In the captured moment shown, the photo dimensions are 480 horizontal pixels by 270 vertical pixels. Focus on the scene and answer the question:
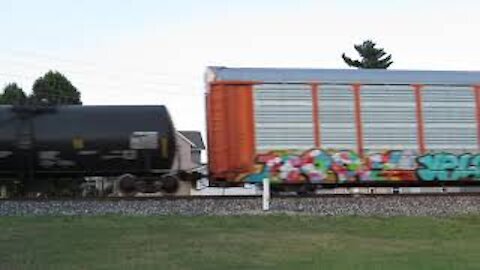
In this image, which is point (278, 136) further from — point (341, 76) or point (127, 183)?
point (127, 183)

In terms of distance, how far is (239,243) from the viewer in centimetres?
1174

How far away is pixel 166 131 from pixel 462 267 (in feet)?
35.3

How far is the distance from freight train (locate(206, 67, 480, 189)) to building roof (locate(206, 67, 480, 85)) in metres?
0.03

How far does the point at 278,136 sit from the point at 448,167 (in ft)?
14.4

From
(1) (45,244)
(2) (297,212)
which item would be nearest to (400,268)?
(1) (45,244)

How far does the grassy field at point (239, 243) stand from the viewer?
9.65m

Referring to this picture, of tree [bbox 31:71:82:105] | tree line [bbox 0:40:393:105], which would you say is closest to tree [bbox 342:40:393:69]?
tree line [bbox 0:40:393:105]

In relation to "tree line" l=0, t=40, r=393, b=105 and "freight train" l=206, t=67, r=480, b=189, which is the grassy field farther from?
"tree line" l=0, t=40, r=393, b=105

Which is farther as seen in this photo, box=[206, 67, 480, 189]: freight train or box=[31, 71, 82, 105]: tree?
box=[31, 71, 82, 105]: tree

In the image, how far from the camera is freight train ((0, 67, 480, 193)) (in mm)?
18516

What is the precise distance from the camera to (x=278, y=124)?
61.8 feet

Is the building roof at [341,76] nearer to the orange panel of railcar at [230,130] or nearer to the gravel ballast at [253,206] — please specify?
the orange panel of railcar at [230,130]

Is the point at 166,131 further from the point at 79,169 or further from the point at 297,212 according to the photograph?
the point at 297,212

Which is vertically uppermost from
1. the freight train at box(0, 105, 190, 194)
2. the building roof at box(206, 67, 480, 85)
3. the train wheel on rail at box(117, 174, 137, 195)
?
the building roof at box(206, 67, 480, 85)
